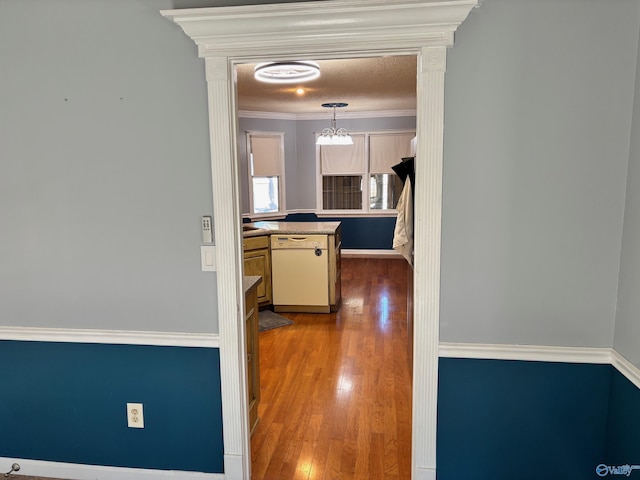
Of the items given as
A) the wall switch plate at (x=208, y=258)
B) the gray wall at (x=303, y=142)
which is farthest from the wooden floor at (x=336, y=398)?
the gray wall at (x=303, y=142)

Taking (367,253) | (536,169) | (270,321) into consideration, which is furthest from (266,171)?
(536,169)

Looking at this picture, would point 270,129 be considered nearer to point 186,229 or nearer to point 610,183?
point 186,229

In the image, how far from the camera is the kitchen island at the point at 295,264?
15.7 feet

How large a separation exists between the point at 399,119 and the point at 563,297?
6399 mm

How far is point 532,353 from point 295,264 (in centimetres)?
312

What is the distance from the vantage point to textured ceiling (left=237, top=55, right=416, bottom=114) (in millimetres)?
4508

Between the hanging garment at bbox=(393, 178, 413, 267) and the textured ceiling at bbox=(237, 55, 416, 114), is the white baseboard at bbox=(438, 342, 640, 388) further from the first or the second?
the textured ceiling at bbox=(237, 55, 416, 114)

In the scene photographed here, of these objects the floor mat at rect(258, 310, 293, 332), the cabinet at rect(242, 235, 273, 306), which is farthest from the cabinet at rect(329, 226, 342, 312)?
the cabinet at rect(242, 235, 273, 306)

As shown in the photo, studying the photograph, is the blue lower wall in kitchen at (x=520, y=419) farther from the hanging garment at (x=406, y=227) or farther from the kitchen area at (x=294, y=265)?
the kitchen area at (x=294, y=265)

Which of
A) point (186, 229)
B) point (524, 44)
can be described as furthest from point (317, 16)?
point (186, 229)

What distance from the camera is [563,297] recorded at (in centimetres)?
189

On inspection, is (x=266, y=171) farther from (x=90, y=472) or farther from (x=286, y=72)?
(x=90, y=472)

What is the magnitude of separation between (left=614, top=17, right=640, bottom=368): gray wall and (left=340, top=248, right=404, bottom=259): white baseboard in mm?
6353

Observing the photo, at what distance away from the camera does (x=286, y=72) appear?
4645 mm
